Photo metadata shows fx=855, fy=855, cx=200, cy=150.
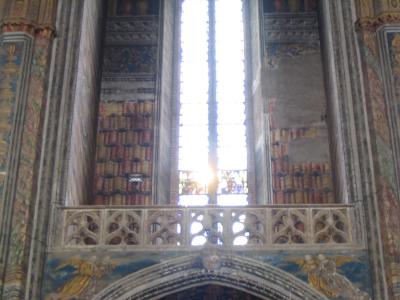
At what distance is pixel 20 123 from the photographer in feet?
Answer: 45.5

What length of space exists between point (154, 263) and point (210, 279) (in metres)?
0.90

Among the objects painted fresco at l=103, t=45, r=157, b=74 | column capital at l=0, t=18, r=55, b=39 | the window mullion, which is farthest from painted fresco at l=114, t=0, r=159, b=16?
column capital at l=0, t=18, r=55, b=39

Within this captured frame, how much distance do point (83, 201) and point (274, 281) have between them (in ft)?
15.2

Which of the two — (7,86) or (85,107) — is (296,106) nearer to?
(85,107)

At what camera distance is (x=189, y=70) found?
18703 millimetres

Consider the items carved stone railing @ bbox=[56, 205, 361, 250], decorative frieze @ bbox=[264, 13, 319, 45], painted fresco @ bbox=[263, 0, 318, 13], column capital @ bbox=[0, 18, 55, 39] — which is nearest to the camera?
carved stone railing @ bbox=[56, 205, 361, 250]

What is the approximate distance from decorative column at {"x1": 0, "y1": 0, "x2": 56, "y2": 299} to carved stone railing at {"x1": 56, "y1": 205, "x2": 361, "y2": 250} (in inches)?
29.6

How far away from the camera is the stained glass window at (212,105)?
57.3 feet

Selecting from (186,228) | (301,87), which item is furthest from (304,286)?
(301,87)

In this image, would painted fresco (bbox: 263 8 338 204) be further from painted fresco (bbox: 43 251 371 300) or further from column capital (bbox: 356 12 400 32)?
painted fresco (bbox: 43 251 371 300)

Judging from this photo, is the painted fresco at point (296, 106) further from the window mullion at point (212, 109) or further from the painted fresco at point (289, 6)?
the window mullion at point (212, 109)

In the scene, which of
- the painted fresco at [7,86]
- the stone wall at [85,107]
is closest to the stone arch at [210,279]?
the stone wall at [85,107]

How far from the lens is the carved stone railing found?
1345cm

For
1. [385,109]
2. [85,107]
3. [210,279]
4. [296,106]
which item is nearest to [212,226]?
[210,279]
